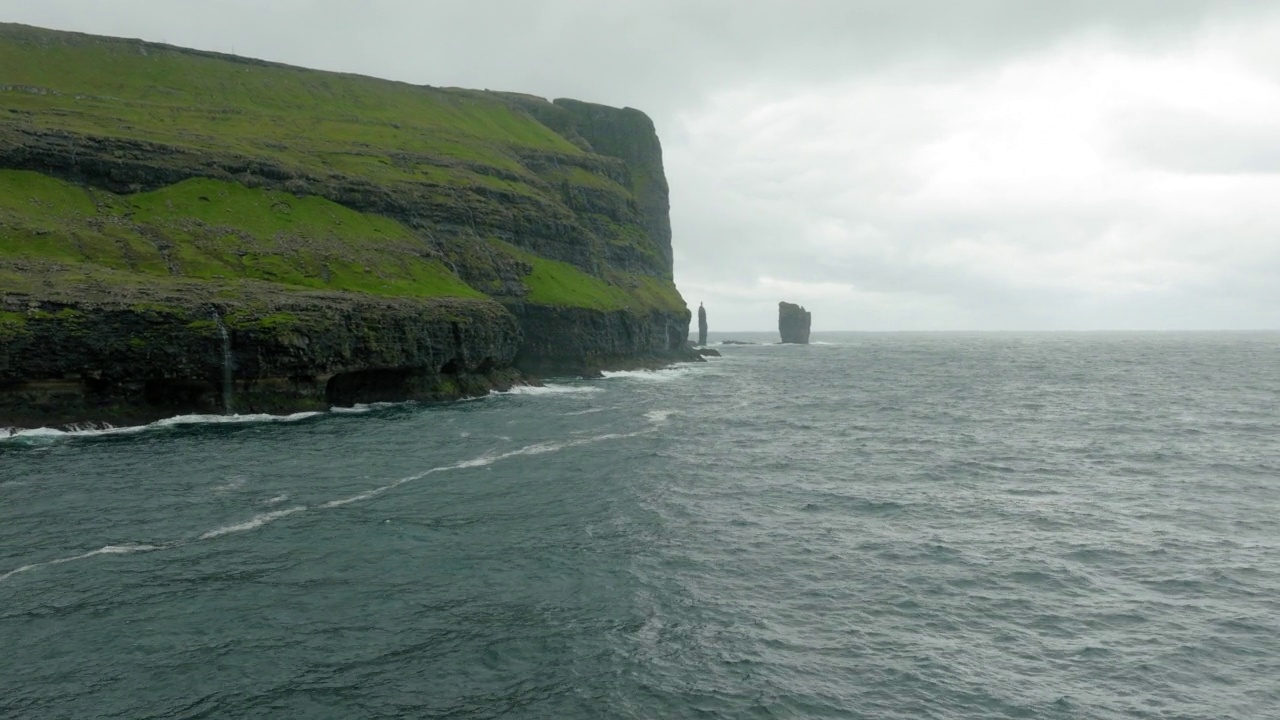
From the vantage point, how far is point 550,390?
89.8 meters

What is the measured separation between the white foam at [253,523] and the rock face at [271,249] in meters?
30.6

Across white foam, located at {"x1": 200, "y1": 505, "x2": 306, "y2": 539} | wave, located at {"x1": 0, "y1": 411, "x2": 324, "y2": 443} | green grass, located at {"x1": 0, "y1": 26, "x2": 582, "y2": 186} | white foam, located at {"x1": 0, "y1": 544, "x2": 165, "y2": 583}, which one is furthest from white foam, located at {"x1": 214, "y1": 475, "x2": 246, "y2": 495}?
green grass, located at {"x1": 0, "y1": 26, "x2": 582, "y2": 186}

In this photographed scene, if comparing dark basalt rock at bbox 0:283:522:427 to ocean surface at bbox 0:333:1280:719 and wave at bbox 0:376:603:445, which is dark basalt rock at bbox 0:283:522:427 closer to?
wave at bbox 0:376:603:445

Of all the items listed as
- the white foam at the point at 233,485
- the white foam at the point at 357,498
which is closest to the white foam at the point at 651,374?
the white foam at the point at 357,498

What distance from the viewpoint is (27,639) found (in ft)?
71.4

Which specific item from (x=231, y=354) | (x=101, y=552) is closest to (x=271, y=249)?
(x=231, y=354)

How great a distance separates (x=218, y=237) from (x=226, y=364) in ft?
84.1

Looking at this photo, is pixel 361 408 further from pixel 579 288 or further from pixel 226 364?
pixel 579 288

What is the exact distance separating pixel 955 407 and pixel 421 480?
58060 millimetres

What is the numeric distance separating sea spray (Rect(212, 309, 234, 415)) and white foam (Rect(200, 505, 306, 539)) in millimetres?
31692

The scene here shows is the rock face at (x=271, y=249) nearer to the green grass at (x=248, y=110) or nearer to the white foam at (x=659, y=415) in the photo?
the green grass at (x=248, y=110)

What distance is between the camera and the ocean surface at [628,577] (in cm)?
1975

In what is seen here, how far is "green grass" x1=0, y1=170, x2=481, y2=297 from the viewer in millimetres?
71312

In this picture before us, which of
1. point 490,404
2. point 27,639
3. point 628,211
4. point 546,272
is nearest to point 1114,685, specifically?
point 27,639
